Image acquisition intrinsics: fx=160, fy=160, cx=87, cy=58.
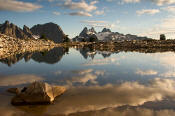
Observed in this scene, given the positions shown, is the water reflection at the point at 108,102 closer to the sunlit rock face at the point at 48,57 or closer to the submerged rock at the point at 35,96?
the submerged rock at the point at 35,96

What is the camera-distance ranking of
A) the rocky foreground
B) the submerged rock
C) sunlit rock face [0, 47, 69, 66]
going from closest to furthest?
the submerged rock
sunlit rock face [0, 47, 69, 66]
the rocky foreground

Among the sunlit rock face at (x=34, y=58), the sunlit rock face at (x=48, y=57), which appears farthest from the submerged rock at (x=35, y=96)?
the sunlit rock face at (x=48, y=57)

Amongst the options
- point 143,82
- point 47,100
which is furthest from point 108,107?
point 143,82

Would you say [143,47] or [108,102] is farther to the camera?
[143,47]

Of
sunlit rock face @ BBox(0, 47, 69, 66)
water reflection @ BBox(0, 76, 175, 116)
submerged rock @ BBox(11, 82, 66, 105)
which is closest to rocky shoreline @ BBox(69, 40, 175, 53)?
sunlit rock face @ BBox(0, 47, 69, 66)

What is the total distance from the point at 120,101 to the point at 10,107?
7.32 m

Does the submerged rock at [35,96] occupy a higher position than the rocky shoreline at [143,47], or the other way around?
the rocky shoreline at [143,47]

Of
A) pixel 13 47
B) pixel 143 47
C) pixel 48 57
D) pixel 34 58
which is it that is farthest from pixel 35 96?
pixel 143 47

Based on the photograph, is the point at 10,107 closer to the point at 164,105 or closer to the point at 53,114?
the point at 53,114

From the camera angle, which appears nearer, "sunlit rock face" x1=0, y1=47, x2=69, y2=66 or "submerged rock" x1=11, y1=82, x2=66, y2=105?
"submerged rock" x1=11, y1=82, x2=66, y2=105

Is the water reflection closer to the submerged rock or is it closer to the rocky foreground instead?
the submerged rock

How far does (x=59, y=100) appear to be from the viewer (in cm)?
1145

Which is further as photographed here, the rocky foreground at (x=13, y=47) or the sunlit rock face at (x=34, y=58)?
the rocky foreground at (x=13, y=47)

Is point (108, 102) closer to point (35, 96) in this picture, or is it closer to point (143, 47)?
point (35, 96)
